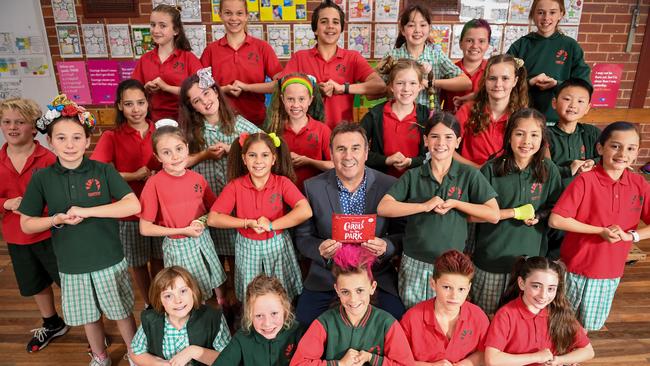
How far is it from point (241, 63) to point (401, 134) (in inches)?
52.6

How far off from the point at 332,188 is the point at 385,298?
66 centimetres

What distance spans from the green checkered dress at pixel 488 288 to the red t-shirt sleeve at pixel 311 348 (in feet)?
3.23

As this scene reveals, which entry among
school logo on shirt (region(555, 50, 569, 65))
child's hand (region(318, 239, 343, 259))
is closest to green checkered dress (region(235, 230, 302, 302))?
child's hand (region(318, 239, 343, 259))

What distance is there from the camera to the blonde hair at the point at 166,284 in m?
2.26

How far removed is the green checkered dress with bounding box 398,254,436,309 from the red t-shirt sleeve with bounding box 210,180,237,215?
966 mm

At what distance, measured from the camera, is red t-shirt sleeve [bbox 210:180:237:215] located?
8.45 feet

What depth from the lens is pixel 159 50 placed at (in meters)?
3.45

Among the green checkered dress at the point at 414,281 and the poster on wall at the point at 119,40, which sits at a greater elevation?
the poster on wall at the point at 119,40

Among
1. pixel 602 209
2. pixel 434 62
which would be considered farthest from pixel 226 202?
pixel 602 209

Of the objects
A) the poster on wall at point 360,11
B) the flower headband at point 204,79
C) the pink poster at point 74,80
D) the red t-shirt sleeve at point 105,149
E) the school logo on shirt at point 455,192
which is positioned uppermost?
the poster on wall at point 360,11

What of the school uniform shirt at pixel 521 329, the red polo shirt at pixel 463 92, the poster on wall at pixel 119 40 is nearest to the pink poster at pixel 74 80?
the poster on wall at pixel 119 40

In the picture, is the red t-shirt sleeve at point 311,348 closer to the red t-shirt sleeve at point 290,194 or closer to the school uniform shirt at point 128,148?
the red t-shirt sleeve at point 290,194

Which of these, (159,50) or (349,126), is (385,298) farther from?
(159,50)

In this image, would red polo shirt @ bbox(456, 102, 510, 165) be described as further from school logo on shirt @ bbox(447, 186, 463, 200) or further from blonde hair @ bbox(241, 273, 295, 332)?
blonde hair @ bbox(241, 273, 295, 332)
